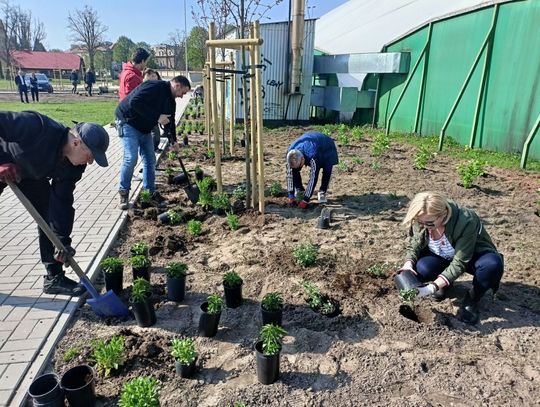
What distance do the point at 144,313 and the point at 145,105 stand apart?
11.0 ft

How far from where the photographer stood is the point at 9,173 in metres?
3.07

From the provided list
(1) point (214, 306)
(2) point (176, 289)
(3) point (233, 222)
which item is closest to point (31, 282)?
(2) point (176, 289)

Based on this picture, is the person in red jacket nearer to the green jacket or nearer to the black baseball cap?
the black baseball cap

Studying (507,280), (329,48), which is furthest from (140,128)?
(329,48)

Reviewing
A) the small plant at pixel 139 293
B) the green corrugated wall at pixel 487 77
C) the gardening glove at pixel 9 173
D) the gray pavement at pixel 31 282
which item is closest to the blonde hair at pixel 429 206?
the small plant at pixel 139 293

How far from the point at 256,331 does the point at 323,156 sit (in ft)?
9.93

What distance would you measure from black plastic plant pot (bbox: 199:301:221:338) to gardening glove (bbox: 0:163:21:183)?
176 cm

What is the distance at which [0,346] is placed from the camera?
9.97 ft

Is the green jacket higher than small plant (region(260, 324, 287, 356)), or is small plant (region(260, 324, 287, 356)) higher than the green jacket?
the green jacket

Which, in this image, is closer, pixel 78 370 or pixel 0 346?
pixel 78 370

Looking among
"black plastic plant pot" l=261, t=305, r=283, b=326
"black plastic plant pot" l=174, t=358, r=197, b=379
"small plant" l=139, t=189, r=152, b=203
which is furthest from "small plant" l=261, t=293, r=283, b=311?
"small plant" l=139, t=189, r=152, b=203

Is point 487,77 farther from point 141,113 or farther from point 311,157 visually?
point 141,113

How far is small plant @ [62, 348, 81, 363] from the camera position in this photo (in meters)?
2.93

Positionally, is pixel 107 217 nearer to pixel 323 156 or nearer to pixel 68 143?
pixel 68 143
